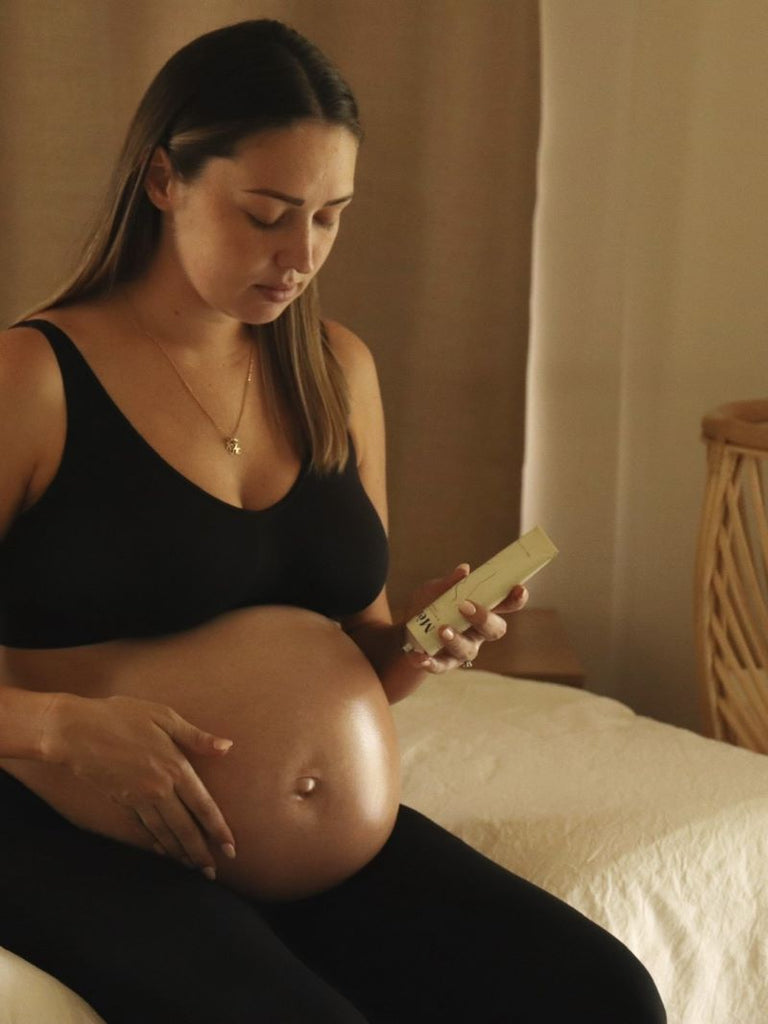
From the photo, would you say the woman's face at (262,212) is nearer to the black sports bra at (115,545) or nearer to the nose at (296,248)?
the nose at (296,248)

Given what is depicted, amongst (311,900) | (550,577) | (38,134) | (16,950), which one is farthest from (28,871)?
(550,577)

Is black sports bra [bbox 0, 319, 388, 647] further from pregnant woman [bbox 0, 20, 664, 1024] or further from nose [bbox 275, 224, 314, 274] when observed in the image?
nose [bbox 275, 224, 314, 274]

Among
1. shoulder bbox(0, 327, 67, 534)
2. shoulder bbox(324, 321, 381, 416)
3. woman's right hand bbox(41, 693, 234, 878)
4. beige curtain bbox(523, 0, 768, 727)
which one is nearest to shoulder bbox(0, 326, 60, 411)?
shoulder bbox(0, 327, 67, 534)

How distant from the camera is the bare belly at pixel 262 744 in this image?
3.68ft

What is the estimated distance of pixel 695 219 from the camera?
7.49ft

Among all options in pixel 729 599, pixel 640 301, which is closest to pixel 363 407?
pixel 729 599

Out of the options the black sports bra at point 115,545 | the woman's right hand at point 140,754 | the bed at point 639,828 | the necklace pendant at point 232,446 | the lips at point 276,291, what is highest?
the lips at point 276,291

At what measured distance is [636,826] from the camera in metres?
1.37

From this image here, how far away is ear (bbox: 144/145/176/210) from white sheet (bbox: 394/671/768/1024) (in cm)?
66

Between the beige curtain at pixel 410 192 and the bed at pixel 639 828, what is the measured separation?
0.76 meters

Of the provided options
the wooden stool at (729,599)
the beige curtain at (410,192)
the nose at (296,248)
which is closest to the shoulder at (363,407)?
the nose at (296,248)

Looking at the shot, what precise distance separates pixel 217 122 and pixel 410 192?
1122 mm

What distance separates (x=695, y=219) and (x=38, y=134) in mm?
1044

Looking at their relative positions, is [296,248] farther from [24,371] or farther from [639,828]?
[639,828]
